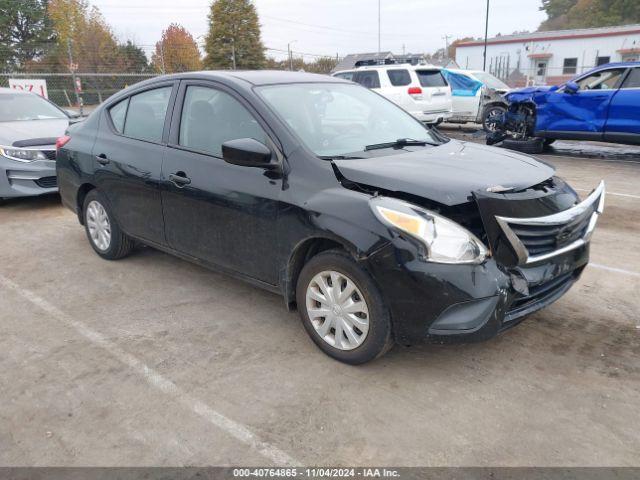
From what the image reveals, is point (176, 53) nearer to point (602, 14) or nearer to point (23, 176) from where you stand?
point (23, 176)

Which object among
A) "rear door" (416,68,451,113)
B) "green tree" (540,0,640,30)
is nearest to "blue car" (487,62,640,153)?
"rear door" (416,68,451,113)

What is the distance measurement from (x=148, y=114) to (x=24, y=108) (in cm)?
506

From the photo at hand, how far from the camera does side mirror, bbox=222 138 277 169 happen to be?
339 centimetres

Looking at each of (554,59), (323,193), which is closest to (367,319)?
(323,193)

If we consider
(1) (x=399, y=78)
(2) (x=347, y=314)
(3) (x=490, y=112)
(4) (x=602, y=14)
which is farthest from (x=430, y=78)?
(4) (x=602, y=14)

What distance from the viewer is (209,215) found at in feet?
12.9

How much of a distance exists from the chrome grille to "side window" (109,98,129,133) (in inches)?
137

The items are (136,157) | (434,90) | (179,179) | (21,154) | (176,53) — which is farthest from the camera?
(176,53)

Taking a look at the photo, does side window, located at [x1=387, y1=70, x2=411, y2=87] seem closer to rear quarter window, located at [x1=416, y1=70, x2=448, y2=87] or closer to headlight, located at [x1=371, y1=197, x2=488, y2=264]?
rear quarter window, located at [x1=416, y1=70, x2=448, y2=87]

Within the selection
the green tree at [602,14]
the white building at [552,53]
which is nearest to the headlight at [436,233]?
the white building at [552,53]

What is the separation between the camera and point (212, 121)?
400cm

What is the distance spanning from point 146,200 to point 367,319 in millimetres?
2310

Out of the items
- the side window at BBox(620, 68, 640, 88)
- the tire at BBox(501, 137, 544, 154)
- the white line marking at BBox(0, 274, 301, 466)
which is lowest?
the white line marking at BBox(0, 274, 301, 466)

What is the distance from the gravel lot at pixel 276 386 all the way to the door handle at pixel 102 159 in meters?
1.08
